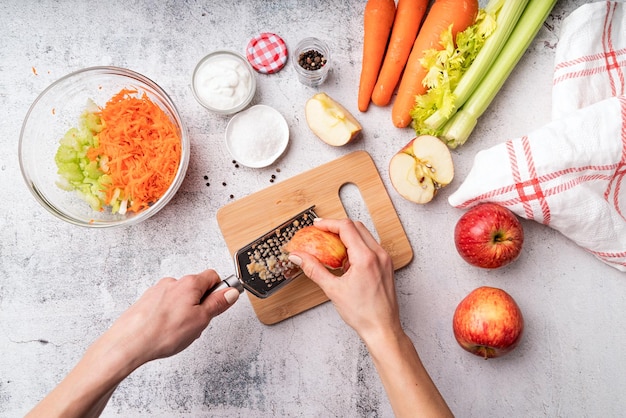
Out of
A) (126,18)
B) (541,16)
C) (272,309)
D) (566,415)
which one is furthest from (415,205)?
(126,18)

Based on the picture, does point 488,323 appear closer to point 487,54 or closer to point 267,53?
point 487,54

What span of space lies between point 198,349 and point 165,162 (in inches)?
33.6

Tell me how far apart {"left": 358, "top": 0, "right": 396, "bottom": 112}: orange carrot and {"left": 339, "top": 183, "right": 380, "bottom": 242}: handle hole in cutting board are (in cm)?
38

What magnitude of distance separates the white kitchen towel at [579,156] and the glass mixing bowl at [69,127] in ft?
4.43

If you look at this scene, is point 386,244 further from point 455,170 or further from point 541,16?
point 541,16

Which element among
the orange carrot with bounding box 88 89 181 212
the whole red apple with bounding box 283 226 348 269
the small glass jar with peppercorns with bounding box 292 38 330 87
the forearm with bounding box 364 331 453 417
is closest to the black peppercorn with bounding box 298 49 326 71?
the small glass jar with peppercorns with bounding box 292 38 330 87

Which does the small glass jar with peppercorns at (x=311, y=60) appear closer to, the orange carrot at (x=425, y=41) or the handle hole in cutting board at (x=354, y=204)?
the orange carrot at (x=425, y=41)

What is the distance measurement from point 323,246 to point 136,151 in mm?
925

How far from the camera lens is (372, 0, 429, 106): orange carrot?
7.07 ft

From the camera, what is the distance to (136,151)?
2.07 metres

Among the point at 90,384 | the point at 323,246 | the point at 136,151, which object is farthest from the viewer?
the point at 136,151

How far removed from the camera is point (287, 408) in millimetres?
2129

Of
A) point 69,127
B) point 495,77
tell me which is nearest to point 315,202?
point 495,77

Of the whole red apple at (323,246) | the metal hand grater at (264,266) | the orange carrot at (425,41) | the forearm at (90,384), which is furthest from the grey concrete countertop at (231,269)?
the forearm at (90,384)
